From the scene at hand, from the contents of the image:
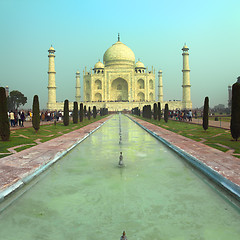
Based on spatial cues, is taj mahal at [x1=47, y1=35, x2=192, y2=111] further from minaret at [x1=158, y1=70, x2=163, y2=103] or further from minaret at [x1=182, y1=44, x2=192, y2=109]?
minaret at [x1=182, y1=44, x2=192, y2=109]

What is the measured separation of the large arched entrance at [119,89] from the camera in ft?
178

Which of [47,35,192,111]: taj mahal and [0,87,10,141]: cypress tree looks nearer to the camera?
[0,87,10,141]: cypress tree

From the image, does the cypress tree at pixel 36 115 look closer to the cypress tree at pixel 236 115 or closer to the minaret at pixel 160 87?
the cypress tree at pixel 236 115

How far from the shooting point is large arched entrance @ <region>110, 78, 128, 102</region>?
54.3 meters

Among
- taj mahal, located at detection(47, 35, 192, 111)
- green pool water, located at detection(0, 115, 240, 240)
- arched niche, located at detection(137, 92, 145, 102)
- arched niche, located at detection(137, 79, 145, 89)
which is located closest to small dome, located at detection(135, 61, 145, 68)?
taj mahal, located at detection(47, 35, 192, 111)

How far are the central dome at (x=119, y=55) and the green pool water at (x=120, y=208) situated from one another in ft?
166

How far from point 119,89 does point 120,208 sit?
5264 centimetres

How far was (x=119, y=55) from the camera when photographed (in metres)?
53.3

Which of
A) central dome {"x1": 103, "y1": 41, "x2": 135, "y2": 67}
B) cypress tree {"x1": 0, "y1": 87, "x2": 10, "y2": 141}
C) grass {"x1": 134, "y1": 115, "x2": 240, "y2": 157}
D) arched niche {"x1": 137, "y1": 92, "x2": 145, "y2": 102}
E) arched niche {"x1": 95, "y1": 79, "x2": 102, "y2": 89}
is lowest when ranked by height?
grass {"x1": 134, "y1": 115, "x2": 240, "y2": 157}

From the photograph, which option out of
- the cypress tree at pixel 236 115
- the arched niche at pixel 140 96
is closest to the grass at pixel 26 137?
the cypress tree at pixel 236 115

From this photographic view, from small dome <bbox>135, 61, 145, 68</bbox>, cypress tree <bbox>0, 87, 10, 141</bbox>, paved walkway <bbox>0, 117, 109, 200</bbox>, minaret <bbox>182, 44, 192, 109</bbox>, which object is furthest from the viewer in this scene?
small dome <bbox>135, 61, 145, 68</bbox>

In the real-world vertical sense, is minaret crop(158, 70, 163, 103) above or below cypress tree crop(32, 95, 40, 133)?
above

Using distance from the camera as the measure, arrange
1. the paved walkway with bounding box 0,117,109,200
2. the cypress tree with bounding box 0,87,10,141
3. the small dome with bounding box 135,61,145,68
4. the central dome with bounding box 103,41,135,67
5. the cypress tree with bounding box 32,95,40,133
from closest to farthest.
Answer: the paved walkway with bounding box 0,117,109,200, the cypress tree with bounding box 0,87,10,141, the cypress tree with bounding box 32,95,40,133, the central dome with bounding box 103,41,135,67, the small dome with bounding box 135,61,145,68

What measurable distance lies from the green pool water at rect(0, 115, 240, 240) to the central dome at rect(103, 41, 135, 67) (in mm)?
50576
